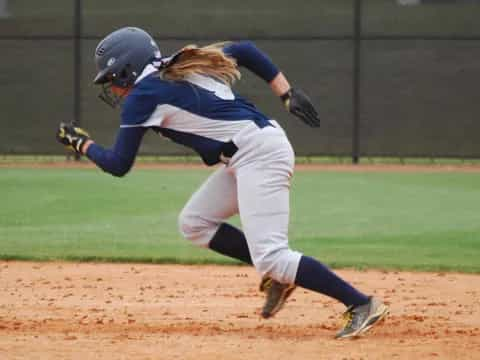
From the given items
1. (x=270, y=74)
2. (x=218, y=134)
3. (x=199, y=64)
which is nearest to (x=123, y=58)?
(x=199, y=64)

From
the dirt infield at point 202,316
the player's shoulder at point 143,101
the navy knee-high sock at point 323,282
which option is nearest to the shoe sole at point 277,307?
the dirt infield at point 202,316

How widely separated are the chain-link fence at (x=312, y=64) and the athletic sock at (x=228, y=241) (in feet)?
37.7

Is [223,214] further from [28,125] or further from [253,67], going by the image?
[28,125]

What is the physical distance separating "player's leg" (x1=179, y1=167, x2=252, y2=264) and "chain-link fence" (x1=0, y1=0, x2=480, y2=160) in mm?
11523

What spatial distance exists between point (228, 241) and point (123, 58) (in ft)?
3.86

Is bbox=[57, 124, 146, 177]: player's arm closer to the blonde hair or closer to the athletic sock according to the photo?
the blonde hair

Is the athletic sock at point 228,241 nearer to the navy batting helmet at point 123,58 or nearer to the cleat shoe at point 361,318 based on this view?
the cleat shoe at point 361,318

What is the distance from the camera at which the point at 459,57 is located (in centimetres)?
1781

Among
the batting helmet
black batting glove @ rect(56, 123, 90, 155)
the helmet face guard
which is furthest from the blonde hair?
black batting glove @ rect(56, 123, 90, 155)

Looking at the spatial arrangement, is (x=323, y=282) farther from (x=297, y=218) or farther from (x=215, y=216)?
(x=297, y=218)

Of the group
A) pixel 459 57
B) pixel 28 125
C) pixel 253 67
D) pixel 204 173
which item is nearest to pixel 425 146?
pixel 459 57

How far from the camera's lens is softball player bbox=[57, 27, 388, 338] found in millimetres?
5742

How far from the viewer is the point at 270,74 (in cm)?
623

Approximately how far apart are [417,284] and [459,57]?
10.1 m
